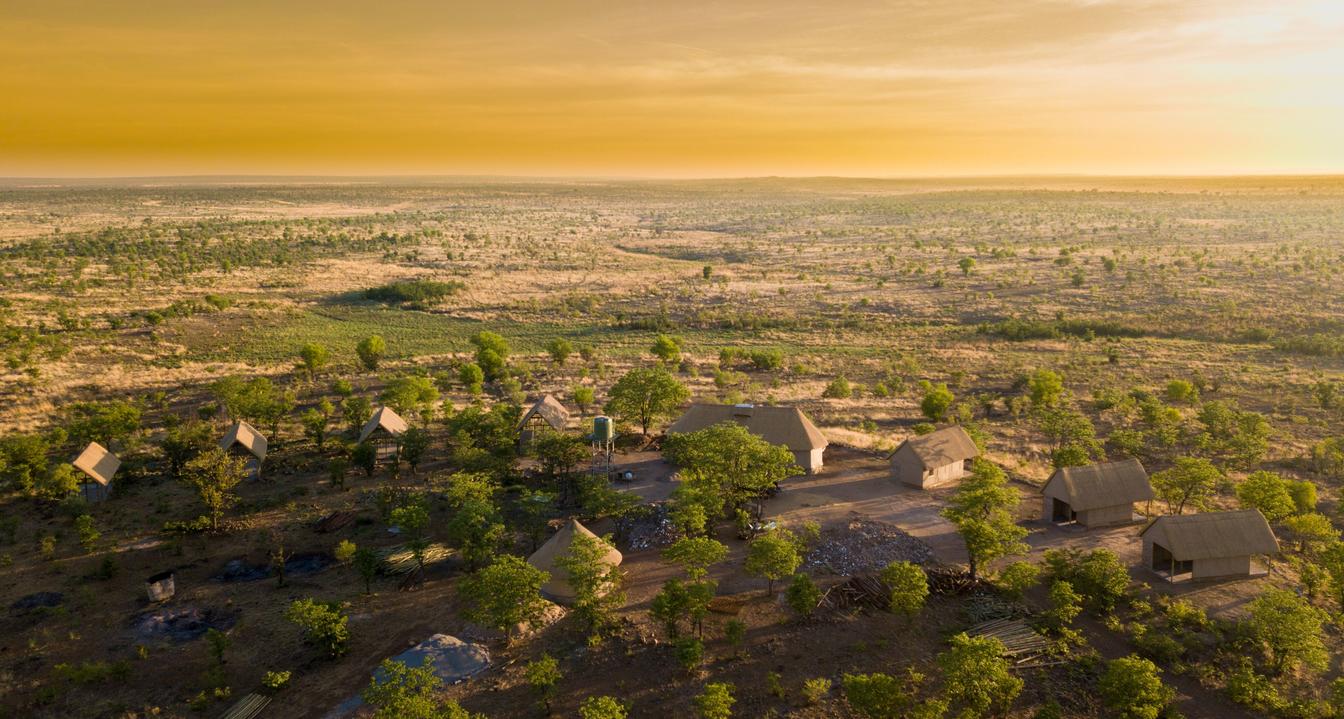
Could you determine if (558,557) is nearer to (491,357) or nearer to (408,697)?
(408,697)

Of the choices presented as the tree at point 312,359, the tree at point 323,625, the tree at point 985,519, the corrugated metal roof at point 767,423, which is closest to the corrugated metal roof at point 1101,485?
the tree at point 985,519

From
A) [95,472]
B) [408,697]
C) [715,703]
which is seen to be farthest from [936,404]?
[95,472]

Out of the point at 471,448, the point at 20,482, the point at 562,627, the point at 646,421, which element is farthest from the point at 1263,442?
the point at 20,482

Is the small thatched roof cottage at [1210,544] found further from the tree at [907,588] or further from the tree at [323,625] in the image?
the tree at [323,625]

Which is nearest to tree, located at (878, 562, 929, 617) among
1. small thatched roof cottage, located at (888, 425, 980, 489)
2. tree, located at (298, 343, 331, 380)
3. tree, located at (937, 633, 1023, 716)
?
tree, located at (937, 633, 1023, 716)

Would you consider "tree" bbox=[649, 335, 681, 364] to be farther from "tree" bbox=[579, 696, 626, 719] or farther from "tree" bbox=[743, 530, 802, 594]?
"tree" bbox=[579, 696, 626, 719]

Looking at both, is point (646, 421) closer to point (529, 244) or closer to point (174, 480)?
point (174, 480)
